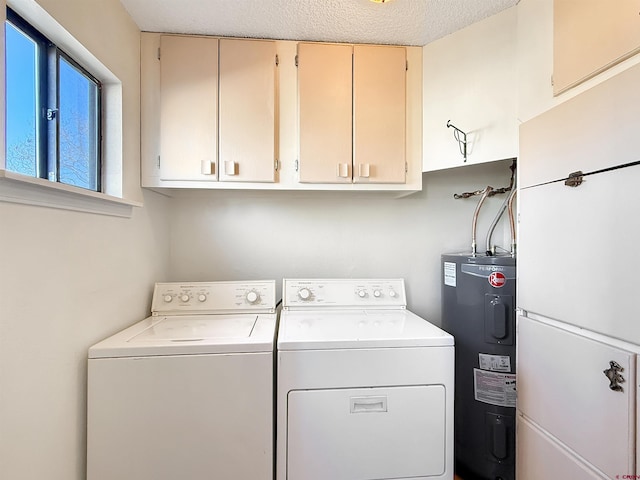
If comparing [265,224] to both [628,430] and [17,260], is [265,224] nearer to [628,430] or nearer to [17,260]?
[17,260]

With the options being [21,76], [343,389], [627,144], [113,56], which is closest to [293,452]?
[343,389]

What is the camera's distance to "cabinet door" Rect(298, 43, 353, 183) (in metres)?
1.48

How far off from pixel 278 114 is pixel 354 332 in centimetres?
114

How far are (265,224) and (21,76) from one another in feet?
3.79

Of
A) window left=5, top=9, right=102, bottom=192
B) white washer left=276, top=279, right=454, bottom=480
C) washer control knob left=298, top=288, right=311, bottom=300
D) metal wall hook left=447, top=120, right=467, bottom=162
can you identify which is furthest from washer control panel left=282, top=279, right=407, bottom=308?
window left=5, top=9, right=102, bottom=192

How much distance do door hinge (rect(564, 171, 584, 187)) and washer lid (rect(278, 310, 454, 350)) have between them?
70 centimetres

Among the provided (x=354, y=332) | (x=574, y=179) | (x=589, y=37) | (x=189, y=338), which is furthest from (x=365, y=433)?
(x=589, y=37)

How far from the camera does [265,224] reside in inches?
70.9

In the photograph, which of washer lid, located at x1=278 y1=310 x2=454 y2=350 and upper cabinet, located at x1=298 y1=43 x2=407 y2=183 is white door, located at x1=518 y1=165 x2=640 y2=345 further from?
upper cabinet, located at x1=298 y1=43 x2=407 y2=183

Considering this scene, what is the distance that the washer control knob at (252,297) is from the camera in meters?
1.57

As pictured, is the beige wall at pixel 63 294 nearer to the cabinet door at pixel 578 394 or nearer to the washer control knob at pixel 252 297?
the washer control knob at pixel 252 297

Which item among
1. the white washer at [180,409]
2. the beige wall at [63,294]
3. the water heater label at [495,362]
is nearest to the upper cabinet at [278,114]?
the beige wall at [63,294]

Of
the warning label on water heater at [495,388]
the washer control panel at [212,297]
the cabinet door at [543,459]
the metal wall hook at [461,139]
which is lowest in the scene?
the cabinet door at [543,459]

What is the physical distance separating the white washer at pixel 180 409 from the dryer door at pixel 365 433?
0.43 feet
